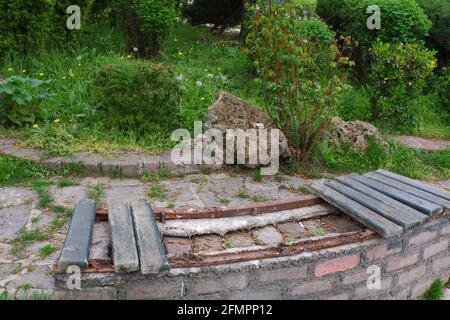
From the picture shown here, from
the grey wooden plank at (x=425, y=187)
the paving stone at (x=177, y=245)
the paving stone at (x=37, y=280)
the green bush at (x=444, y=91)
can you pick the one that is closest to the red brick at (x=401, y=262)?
the grey wooden plank at (x=425, y=187)

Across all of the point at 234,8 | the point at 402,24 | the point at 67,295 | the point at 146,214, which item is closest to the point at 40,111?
the point at 146,214

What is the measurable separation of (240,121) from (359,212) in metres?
1.75

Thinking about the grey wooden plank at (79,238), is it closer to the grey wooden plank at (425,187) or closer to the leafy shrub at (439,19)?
the grey wooden plank at (425,187)

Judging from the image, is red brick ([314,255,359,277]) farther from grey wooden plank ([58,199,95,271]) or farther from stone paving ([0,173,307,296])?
grey wooden plank ([58,199,95,271])

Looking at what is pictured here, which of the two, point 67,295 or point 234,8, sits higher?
point 234,8

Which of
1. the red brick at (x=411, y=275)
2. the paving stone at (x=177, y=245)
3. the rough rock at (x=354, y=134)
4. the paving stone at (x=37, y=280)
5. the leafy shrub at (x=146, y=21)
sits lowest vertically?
the red brick at (x=411, y=275)

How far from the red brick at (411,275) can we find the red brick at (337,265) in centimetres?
44

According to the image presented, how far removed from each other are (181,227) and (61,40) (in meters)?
4.50

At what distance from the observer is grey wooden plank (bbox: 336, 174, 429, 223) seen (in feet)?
9.17

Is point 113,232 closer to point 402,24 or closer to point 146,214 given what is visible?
point 146,214

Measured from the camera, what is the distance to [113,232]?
244 cm

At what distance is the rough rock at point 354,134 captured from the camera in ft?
15.6

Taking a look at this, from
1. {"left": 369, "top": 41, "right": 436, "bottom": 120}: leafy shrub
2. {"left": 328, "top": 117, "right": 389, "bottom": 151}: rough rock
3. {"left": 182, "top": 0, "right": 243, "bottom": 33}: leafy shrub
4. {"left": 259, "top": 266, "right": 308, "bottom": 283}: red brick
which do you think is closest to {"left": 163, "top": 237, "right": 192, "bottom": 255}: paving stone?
{"left": 259, "top": 266, "right": 308, "bottom": 283}: red brick

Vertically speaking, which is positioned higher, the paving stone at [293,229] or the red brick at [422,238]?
the paving stone at [293,229]
